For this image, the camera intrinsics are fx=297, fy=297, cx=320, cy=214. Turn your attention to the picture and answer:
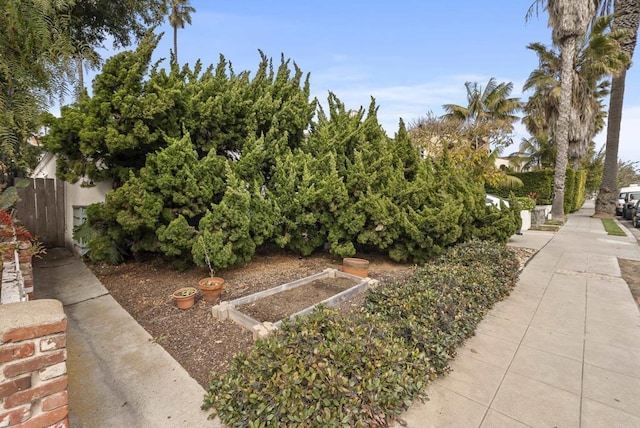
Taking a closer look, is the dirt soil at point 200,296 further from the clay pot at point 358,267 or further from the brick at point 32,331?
the brick at point 32,331

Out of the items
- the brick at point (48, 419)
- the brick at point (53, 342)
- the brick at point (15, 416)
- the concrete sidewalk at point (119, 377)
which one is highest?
the brick at point (53, 342)

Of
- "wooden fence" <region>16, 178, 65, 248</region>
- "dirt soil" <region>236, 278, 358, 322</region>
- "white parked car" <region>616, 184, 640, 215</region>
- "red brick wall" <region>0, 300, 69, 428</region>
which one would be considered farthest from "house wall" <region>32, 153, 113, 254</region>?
"white parked car" <region>616, 184, 640, 215</region>

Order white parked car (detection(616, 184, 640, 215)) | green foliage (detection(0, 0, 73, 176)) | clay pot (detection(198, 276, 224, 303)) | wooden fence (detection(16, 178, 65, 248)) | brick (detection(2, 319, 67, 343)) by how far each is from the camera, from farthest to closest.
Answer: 1. white parked car (detection(616, 184, 640, 215))
2. wooden fence (detection(16, 178, 65, 248))
3. clay pot (detection(198, 276, 224, 303))
4. green foliage (detection(0, 0, 73, 176))
5. brick (detection(2, 319, 67, 343))

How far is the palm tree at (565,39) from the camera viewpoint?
477 inches

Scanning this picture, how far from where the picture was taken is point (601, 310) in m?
4.32

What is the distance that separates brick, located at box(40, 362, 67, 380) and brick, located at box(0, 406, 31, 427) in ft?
0.48

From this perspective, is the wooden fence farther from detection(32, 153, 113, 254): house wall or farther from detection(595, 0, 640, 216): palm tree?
detection(595, 0, 640, 216): palm tree

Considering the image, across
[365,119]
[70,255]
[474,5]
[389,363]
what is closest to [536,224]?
[474,5]

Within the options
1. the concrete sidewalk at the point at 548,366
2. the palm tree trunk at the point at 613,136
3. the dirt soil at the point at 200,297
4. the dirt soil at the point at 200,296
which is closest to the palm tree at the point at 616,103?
the palm tree trunk at the point at 613,136

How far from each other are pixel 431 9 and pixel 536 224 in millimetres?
10543

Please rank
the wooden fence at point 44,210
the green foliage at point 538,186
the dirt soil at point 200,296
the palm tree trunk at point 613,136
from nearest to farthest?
1. the dirt soil at point 200,296
2. the wooden fence at point 44,210
3. the palm tree trunk at point 613,136
4. the green foliage at point 538,186

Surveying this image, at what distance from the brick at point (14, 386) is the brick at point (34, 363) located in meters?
0.04

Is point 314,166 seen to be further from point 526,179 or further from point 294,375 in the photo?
point 526,179

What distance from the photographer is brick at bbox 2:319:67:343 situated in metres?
1.33
